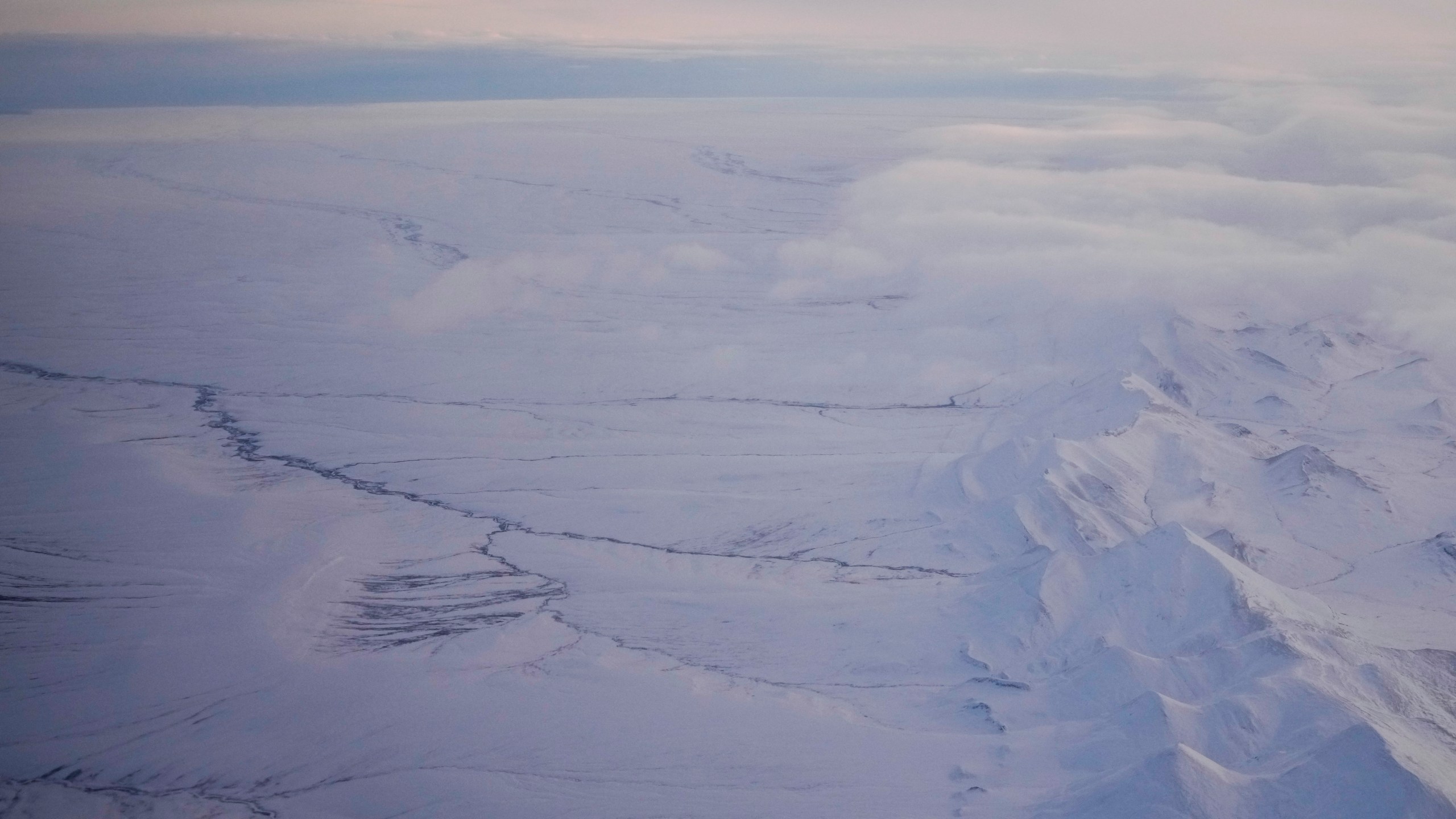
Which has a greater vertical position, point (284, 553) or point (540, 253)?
point (540, 253)

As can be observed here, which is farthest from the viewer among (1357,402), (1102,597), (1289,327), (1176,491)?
(1289,327)

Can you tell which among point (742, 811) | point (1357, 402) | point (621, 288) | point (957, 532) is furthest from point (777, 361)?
point (742, 811)

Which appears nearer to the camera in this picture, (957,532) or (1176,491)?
(957,532)

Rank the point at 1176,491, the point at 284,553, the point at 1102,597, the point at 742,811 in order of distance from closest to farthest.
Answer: the point at 742,811 < the point at 1102,597 < the point at 284,553 < the point at 1176,491

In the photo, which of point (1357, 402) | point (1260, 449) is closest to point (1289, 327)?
point (1357, 402)

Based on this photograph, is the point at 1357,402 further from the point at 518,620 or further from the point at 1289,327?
the point at 518,620

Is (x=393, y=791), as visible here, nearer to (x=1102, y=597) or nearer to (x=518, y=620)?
(x=518, y=620)
